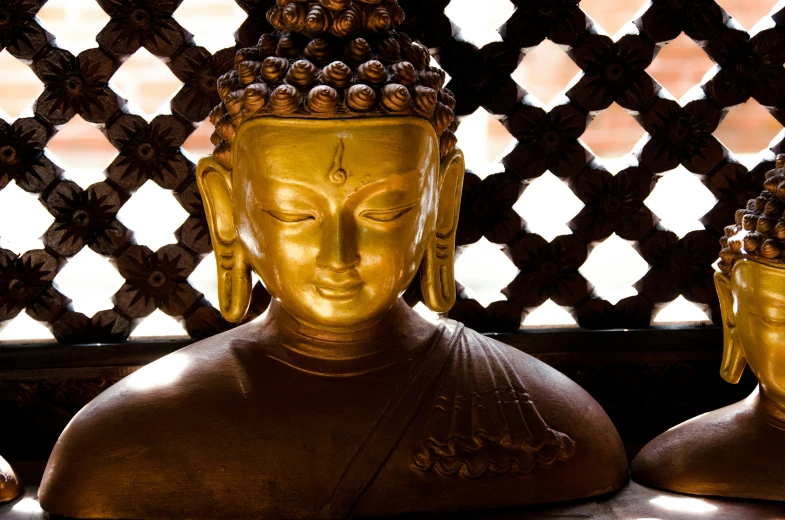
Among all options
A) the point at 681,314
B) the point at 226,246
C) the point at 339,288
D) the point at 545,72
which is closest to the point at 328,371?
the point at 339,288

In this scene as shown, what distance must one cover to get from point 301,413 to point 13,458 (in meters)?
0.85

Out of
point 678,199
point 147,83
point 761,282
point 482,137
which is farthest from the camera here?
point 482,137

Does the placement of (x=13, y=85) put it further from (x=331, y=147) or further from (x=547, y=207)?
(x=331, y=147)

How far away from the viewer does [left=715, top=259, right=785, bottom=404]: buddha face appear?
74.1 inches

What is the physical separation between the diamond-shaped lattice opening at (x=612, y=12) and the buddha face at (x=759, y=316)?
183 centimetres

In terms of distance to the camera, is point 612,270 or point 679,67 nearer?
point 612,270

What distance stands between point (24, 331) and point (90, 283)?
0.94 ft

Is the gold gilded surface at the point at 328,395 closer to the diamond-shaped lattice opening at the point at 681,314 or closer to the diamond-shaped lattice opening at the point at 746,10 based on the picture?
the diamond-shaped lattice opening at the point at 681,314

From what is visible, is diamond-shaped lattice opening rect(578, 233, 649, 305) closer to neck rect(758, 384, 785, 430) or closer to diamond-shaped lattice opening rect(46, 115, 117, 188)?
neck rect(758, 384, 785, 430)

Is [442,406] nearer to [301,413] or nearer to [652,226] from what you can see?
[301,413]

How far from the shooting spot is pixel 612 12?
151 inches

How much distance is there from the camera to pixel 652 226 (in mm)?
2402

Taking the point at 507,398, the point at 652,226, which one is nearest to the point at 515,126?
the point at 652,226

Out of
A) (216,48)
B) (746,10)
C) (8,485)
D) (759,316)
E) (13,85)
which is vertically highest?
(746,10)
